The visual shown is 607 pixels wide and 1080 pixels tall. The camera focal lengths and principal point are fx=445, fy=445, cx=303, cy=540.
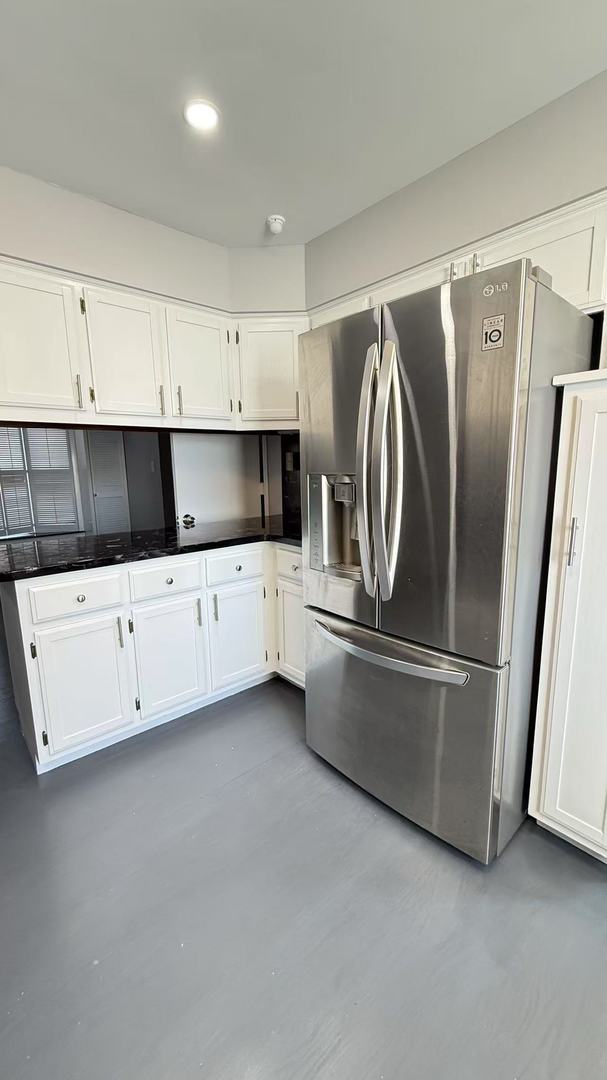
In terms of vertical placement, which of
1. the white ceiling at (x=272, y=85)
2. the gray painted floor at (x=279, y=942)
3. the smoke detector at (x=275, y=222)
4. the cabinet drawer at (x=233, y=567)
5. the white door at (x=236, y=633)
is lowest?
the gray painted floor at (x=279, y=942)

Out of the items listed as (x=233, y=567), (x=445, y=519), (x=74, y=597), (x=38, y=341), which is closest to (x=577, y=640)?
(x=445, y=519)

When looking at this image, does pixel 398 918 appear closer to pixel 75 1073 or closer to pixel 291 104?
pixel 75 1073

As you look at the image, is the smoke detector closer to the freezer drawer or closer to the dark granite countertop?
the dark granite countertop

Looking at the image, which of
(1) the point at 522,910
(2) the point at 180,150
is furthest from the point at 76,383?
(1) the point at 522,910

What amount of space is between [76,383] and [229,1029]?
231cm

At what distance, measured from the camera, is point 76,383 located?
2.06m

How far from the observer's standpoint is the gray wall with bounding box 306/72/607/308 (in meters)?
1.46

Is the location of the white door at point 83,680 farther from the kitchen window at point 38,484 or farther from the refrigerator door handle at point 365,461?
the kitchen window at point 38,484

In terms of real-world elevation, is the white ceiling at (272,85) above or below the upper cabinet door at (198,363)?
above

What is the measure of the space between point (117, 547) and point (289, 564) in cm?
89

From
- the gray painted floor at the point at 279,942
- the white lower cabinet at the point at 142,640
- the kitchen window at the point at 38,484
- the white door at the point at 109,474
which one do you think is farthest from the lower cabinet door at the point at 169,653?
the kitchen window at the point at 38,484

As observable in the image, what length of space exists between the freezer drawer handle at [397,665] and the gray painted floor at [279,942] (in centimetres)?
63

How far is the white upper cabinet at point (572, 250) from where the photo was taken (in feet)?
4.87

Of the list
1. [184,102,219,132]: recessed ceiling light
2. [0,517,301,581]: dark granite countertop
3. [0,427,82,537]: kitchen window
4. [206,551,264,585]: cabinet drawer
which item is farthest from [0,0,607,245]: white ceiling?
[0,427,82,537]: kitchen window
